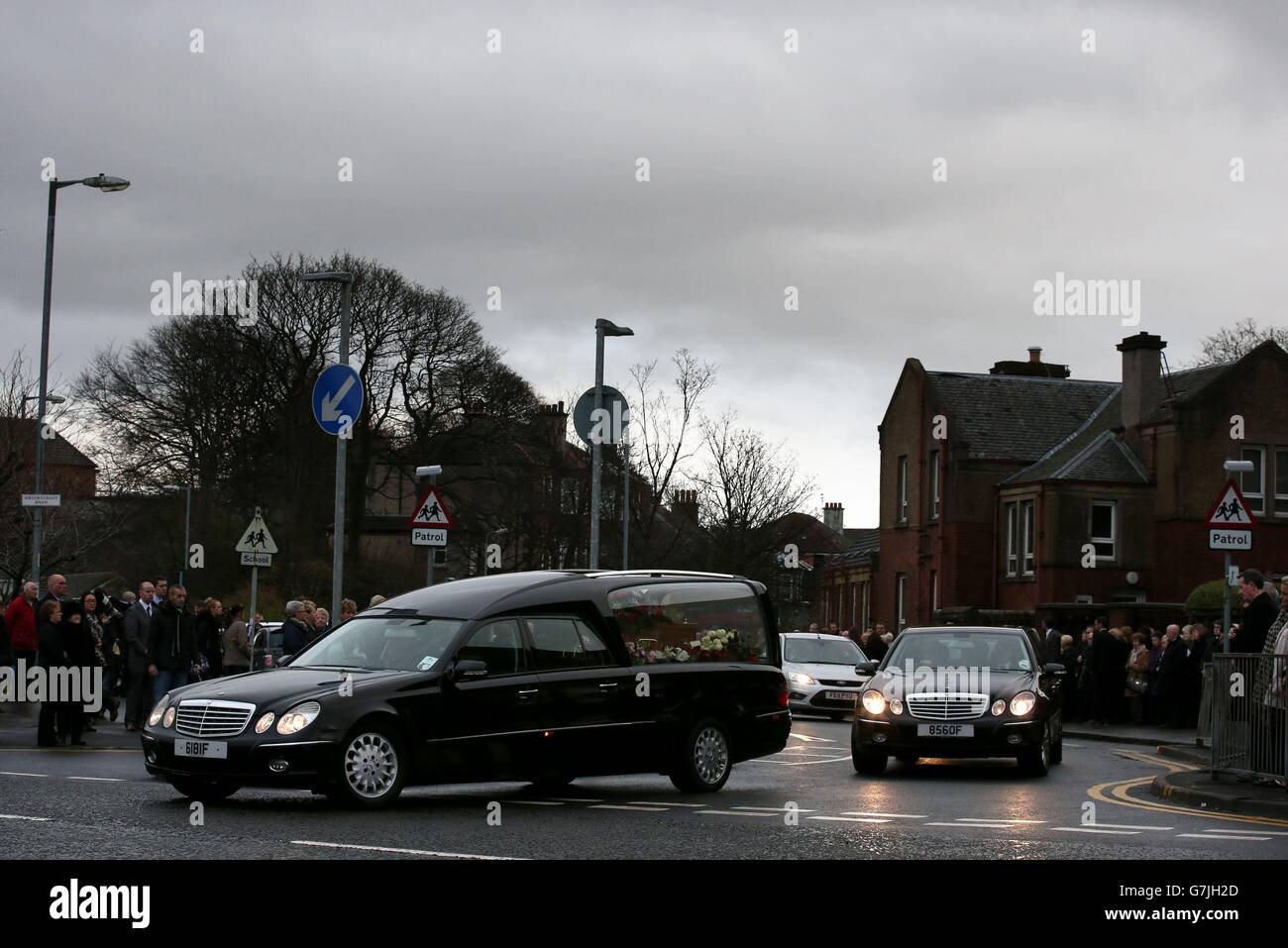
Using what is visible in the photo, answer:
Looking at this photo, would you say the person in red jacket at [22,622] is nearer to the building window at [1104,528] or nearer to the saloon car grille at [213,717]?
the saloon car grille at [213,717]

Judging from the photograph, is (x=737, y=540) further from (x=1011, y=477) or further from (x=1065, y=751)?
(x=1065, y=751)

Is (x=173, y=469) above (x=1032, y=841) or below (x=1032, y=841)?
above

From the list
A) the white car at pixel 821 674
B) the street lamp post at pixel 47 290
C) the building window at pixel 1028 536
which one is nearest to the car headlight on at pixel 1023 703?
the white car at pixel 821 674

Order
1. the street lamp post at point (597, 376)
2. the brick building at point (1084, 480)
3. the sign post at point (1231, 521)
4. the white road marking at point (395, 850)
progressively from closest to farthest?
1. the white road marking at point (395, 850)
2. the sign post at point (1231, 521)
3. the street lamp post at point (597, 376)
4. the brick building at point (1084, 480)

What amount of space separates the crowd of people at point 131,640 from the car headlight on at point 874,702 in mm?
5805

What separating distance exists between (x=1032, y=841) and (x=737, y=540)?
164 feet

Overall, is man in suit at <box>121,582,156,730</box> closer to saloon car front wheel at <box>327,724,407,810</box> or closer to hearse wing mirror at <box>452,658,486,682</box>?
hearse wing mirror at <box>452,658,486,682</box>

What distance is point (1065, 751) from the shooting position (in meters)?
25.3

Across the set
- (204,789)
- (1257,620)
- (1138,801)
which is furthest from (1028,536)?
(204,789)

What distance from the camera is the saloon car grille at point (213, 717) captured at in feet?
45.5

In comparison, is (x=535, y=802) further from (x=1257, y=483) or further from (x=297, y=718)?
(x=1257, y=483)

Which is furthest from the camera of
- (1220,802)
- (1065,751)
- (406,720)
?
(1065,751)
